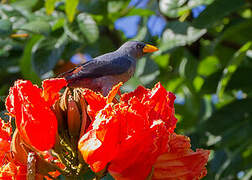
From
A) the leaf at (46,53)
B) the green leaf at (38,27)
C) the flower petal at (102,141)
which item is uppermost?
the flower petal at (102,141)

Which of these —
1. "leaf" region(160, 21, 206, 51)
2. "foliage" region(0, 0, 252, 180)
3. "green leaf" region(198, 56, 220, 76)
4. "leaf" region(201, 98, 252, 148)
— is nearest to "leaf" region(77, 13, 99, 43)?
"foliage" region(0, 0, 252, 180)

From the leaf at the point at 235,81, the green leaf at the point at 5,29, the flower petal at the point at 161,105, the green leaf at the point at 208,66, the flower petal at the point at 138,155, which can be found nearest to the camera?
the flower petal at the point at 138,155

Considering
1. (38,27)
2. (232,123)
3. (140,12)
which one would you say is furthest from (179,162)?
(140,12)

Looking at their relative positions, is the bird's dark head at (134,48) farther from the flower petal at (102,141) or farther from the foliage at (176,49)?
the flower petal at (102,141)

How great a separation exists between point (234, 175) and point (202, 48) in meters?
0.75

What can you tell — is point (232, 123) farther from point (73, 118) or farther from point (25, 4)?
point (73, 118)

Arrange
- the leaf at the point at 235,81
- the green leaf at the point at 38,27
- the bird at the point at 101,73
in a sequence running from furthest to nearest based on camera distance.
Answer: the leaf at the point at 235,81 → the green leaf at the point at 38,27 → the bird at the point at 101,73

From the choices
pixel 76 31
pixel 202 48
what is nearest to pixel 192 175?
pixel 76 31

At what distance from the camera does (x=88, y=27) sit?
94.9 inches

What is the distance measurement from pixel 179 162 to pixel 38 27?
1.29m

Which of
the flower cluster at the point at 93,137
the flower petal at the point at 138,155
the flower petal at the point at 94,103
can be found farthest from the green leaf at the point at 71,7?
the flower petal at the point at 138,155

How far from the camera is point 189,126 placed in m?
3.03

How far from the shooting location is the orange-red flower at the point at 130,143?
1161 mm

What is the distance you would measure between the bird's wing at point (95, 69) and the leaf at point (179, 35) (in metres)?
0.87
